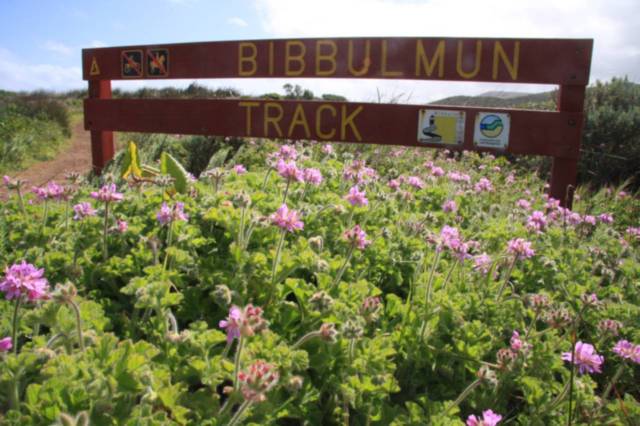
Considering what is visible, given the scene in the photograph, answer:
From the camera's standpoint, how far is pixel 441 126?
17.9 feet

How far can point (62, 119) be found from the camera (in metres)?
20.3

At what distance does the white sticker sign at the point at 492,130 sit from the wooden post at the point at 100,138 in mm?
5461

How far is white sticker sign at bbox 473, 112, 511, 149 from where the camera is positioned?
5.25 m

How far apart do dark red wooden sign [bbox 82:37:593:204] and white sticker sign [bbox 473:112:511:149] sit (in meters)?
0.01

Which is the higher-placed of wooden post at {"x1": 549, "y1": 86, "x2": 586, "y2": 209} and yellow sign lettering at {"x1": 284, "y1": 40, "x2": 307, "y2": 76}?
yellow sign lettering at {"x1": 284, "y1": 40, "x2": 307, "y2": 76}

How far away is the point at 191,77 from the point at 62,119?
16.0m

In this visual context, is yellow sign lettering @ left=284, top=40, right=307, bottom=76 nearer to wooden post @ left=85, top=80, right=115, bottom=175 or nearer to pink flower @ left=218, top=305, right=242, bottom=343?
wooden post @ left=85, top=80, right=115, bottom=175

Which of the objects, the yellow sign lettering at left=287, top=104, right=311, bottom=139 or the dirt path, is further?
the dirt path

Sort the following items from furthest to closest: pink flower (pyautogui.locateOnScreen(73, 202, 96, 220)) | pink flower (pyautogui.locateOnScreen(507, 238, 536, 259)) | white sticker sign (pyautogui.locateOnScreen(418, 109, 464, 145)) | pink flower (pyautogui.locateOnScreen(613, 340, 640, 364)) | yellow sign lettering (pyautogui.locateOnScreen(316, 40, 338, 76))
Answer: yellow sign lettering (pyautogui.locateOnScreen(316, 40, 338, 76)), white sticker sign (pyautogui.locateOnScreen(418, 109, 464, 145)), pink flower (pyautogui.locateOnScreen(73, 202, 96, 220)), pink flower (pyautogui.locateOnScreen(507, 238, 536, 259)), pink flower (pyautogui.locateOnScreen(613, 340, 640, 364))

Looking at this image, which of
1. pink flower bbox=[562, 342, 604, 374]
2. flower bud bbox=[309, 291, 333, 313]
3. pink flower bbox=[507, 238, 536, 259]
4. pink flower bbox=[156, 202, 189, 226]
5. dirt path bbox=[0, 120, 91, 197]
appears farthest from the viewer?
dirt path bbox=[0, 120, 91, 197]

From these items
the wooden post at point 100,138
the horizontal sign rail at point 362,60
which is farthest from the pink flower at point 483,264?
the wooden post at point 100,138

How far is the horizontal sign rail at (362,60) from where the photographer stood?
5.01 meters

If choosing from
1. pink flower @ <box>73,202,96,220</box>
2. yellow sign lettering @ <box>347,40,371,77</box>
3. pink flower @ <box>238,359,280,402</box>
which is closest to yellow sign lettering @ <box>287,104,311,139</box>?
yellow sign lettering @ <box>347,40,371,77</box>

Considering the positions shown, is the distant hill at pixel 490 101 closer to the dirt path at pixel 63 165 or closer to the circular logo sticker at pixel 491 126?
the circular logo sticker at pixel 491 126
